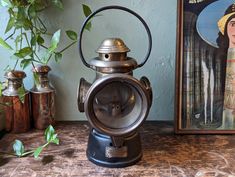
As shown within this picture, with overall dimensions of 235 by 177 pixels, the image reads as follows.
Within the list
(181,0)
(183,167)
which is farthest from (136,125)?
(181,0)

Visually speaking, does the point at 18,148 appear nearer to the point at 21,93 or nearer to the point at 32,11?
the point at 21,93

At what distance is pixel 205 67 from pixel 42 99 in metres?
0.58

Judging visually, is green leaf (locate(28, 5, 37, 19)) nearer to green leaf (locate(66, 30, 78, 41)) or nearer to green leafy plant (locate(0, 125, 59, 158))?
green leaf (locate(66, 30, 78, 41))

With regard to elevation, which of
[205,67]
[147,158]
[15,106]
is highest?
[205,67]

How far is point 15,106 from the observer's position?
1.10 metres

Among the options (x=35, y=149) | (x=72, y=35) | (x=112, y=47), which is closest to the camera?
(x=112, y=47)

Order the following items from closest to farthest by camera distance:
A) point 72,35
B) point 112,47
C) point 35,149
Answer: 1. point 112,47
2. point 35,149
3. point 72,35

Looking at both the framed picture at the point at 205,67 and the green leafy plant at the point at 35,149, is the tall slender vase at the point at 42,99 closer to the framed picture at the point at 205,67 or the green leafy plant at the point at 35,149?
the green leafy plant at the point at 35,149

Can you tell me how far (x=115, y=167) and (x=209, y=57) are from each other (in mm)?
494

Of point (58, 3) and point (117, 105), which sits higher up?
point (58, 3)

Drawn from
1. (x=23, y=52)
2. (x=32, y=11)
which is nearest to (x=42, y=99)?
(x=23, y=52)

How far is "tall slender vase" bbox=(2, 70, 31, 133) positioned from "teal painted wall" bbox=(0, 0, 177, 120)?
0.11 metres

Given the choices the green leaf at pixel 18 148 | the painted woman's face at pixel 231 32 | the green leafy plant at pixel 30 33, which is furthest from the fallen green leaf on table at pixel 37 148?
the painted woman's face at pixel 231 32

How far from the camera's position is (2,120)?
1146 millimetres
